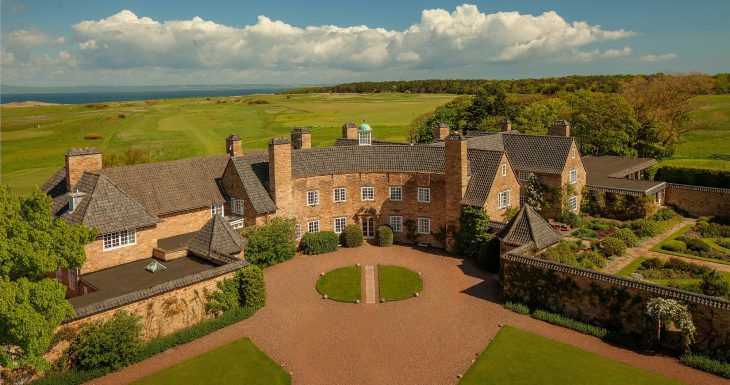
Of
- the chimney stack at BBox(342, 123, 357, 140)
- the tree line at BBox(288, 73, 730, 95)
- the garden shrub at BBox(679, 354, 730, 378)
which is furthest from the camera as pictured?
the tree line at BBox(288, 73, 730, 95)

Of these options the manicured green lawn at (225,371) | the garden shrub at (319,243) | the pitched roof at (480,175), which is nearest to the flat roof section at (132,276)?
the manicured green lawn at (225,371)

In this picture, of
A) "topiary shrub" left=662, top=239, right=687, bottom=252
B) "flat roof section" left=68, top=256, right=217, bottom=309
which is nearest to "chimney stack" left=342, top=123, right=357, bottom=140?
"flat roof section" left=68, top=256, right=217, bottom=309

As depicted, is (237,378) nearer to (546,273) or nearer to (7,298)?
(7,298)

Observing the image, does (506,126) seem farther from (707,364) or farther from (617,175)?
(707,364)

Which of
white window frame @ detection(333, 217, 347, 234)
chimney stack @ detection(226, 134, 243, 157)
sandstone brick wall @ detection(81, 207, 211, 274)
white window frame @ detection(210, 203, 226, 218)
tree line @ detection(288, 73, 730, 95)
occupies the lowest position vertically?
white window frame @ detection(333, 217, 347, 234)

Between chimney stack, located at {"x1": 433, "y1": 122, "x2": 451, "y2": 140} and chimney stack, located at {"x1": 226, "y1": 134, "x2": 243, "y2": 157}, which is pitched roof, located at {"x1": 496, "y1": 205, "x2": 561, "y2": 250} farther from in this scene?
chimney stack, located at {"x1": 226, "y1": 134, "x2": 243, "y2": 157}

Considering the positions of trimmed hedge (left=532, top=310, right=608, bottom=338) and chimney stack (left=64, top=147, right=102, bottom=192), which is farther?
chimney stack (left=64, top=147, right=102, bottom=192)
